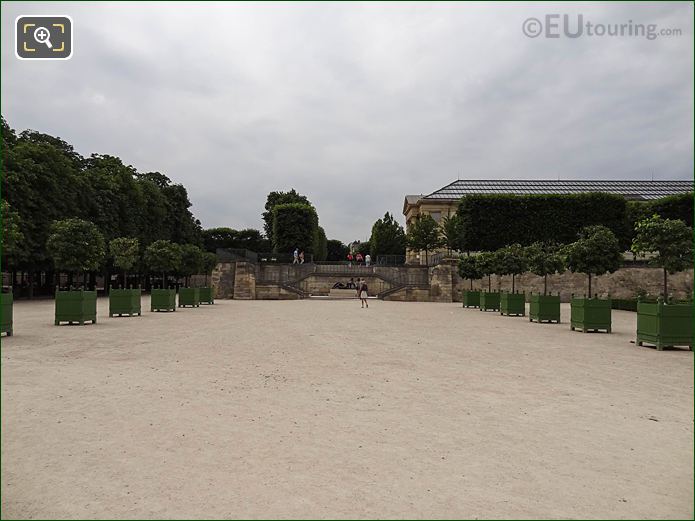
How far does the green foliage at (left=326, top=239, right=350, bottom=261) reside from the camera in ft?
390

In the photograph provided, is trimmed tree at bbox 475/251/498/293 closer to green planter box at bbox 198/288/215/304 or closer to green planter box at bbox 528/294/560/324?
green planter box at bbox 528/294/560/324

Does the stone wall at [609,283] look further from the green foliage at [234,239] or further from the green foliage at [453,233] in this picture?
the green foliage at [234,239]

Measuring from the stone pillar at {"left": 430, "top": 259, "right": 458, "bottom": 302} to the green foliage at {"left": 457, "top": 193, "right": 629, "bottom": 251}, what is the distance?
24.2 ft

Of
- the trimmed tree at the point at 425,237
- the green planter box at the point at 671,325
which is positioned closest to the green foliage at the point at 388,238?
the trimmed tree at the point at 425,237

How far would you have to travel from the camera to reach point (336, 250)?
120750mm

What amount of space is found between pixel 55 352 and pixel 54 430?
21.5 ft

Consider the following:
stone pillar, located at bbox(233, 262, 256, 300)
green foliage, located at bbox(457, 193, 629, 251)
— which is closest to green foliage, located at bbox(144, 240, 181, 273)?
stone pillar, located at bbox(233, 262, 256, 300)

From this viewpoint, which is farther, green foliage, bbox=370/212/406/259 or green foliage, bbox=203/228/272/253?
green foliage, bbox=203/228/272/253

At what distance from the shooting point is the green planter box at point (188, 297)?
32281 millimetres

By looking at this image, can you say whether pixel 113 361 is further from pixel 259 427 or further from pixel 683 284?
pixel 683 284

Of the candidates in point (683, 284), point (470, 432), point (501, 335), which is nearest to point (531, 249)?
point (501, 335)

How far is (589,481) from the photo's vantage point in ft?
15.0

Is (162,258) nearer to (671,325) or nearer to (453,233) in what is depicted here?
(671,325)

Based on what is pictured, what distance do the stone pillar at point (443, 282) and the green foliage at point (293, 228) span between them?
20355 mm
